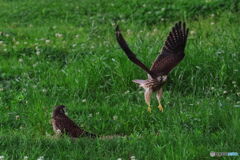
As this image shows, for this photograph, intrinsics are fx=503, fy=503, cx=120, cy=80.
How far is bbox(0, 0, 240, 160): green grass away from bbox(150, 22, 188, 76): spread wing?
57 centimetres

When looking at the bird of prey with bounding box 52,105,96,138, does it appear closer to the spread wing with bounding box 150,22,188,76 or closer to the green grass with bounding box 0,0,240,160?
→ the green grass with bounding box 0,0,240,160

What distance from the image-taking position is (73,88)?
7492 millimetres

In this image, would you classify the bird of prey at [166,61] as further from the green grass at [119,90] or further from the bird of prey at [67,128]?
the bird of prey at [67,128]

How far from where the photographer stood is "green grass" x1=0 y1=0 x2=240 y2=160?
5.11 metres

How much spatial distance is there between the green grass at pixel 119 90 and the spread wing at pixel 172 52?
22.3 inches

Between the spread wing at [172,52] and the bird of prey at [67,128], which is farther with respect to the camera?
the spread wing at [172,52]

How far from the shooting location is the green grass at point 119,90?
5105 millimetres

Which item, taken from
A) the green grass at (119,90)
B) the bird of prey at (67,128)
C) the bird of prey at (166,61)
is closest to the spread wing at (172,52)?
the bird of prey at (166,61)

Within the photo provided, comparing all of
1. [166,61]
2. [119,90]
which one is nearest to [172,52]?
[166,61]

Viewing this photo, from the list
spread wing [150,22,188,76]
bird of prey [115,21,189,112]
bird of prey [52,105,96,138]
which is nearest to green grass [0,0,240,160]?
bird of prey [52,105,96,138]

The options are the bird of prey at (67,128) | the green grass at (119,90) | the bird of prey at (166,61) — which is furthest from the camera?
the bird of prey at (166,61)

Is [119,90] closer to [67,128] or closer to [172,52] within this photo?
[172,52]

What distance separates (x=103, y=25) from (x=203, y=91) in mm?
5582

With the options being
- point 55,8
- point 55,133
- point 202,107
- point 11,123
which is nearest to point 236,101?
point 202,107
